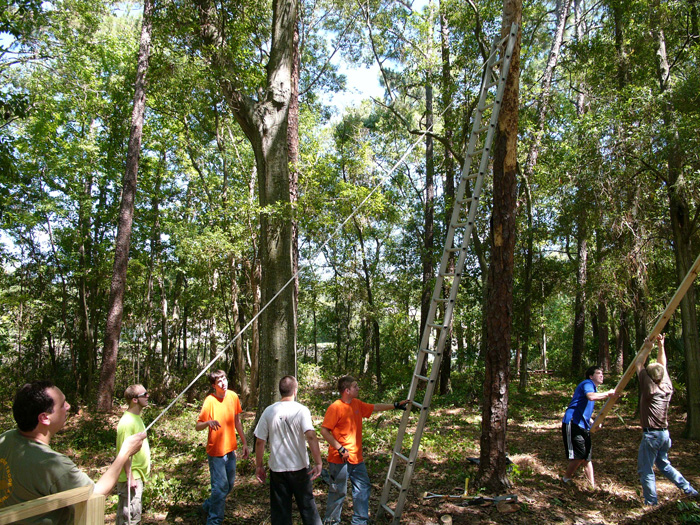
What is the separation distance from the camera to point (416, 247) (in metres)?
24.4

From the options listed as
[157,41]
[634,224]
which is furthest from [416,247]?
[157,41]

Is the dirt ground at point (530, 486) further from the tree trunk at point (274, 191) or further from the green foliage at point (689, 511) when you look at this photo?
the tree trunk at point (274, 191)

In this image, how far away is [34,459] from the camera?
2.42 metres

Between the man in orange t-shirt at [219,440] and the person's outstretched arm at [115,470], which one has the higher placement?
the person's outstretched arm at [115,470]

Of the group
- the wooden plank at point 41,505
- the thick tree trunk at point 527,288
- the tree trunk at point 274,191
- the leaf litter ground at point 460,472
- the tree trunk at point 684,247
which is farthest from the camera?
the thick tree trunk at point 527,288

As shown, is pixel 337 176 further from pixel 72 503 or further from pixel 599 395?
pixel 72 503

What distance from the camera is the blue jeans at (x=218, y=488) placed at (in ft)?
16.4

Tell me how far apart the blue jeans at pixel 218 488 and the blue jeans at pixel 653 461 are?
510 cm

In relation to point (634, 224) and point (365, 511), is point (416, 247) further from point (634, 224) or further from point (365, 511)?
point (365, 511)

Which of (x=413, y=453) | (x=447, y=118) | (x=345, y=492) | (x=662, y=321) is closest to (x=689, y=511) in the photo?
(x=662, y=321)

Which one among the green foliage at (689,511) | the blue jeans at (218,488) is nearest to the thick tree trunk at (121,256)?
the blue jeans at (218,488)

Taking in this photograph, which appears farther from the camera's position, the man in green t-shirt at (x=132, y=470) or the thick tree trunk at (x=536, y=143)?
the thick tree trunk at (x=536, y=143)

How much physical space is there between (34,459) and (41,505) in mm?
741

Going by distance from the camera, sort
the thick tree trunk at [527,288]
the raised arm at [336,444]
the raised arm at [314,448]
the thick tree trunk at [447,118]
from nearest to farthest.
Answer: the raised arm at [314,448] < the raised arm at [336,444] < the thick tree trunk at [447,118] < the thick tree trunk at [527,288]
